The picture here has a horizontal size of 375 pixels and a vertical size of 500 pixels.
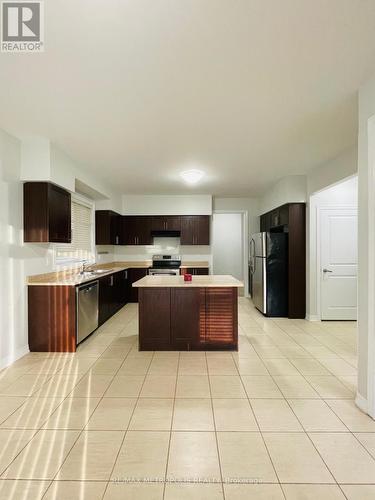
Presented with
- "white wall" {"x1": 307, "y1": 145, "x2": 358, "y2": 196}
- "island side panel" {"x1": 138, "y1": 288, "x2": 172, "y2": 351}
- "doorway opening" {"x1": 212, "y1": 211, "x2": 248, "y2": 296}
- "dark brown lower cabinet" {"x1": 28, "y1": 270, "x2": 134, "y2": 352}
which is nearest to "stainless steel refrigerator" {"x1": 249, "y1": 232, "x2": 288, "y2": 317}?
"white wall" {"x1": 307, "y1": 145, "x2": 358, "y2": 196}

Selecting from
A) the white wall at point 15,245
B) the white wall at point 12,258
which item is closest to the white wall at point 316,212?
the white wall at point 15,245

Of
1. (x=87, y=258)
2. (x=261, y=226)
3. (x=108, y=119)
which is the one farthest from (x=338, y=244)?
(x=87, y=258)

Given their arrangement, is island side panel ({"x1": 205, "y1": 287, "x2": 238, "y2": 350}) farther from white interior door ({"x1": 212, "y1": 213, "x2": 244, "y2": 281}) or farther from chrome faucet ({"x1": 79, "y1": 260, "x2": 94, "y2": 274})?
white interior door ({"x1": 212, "y1": 213, "x2": 244, "y2": 281})

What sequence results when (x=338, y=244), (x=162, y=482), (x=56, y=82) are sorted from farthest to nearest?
(x=338, y=244) → (x=56, y=82) → (x=162, y=482)

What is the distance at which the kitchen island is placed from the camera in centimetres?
387

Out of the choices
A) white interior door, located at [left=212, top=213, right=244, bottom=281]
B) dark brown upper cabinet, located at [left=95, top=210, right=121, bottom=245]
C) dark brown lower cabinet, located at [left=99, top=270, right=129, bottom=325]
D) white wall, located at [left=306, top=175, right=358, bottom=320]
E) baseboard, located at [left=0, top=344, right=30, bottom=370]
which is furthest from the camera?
white interior door, located at [left=212, top=213, right=244, bottom=281]

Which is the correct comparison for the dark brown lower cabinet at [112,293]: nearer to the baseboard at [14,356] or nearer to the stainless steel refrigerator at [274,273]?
the baseboard at [14,356]

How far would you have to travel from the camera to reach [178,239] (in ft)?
24.4

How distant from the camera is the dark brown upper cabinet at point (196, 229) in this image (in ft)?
23.7

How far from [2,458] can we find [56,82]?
2716 millimetres

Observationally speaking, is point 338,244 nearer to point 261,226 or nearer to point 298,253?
point 298,253

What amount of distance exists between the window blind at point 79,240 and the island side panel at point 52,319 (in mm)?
940

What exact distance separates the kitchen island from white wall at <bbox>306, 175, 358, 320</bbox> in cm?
221

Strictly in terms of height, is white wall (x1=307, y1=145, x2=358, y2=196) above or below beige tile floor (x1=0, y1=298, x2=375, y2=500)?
above
